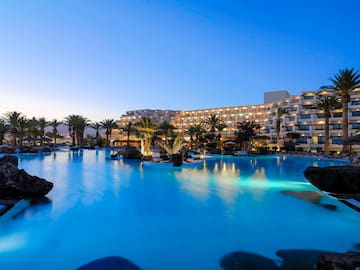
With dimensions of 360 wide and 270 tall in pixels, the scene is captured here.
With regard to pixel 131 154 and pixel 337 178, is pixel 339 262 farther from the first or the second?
pixel 131 154

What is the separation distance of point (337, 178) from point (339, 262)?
922cm

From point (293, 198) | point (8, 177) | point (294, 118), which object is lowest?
point (293, 198)

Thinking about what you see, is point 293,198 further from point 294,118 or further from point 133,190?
point 294,118

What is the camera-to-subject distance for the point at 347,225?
7.91 metres

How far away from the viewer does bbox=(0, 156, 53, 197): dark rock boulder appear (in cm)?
980

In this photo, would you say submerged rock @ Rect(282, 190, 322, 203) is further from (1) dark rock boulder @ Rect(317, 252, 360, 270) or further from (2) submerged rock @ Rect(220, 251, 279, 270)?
(1) dark rock boulder @ Rect(317, 252, 360, 270)

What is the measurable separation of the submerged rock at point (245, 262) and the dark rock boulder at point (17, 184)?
350 inches

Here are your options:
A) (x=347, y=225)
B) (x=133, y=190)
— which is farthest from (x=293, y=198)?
(x=133, y=190)

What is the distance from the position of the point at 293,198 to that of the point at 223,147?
50.3 metres

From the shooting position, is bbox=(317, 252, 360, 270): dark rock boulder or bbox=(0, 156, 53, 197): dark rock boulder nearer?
bbox=(317, 252, 360, 270): dark rock boulder

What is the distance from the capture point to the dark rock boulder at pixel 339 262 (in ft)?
13.2

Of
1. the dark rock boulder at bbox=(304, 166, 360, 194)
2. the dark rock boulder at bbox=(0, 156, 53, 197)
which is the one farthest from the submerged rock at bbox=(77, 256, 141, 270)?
the dark rock boulder at bbox=(304, 166, 360, 194)

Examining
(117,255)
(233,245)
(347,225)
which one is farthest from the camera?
(347,225)

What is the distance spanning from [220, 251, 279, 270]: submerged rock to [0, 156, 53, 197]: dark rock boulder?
8889 mm
